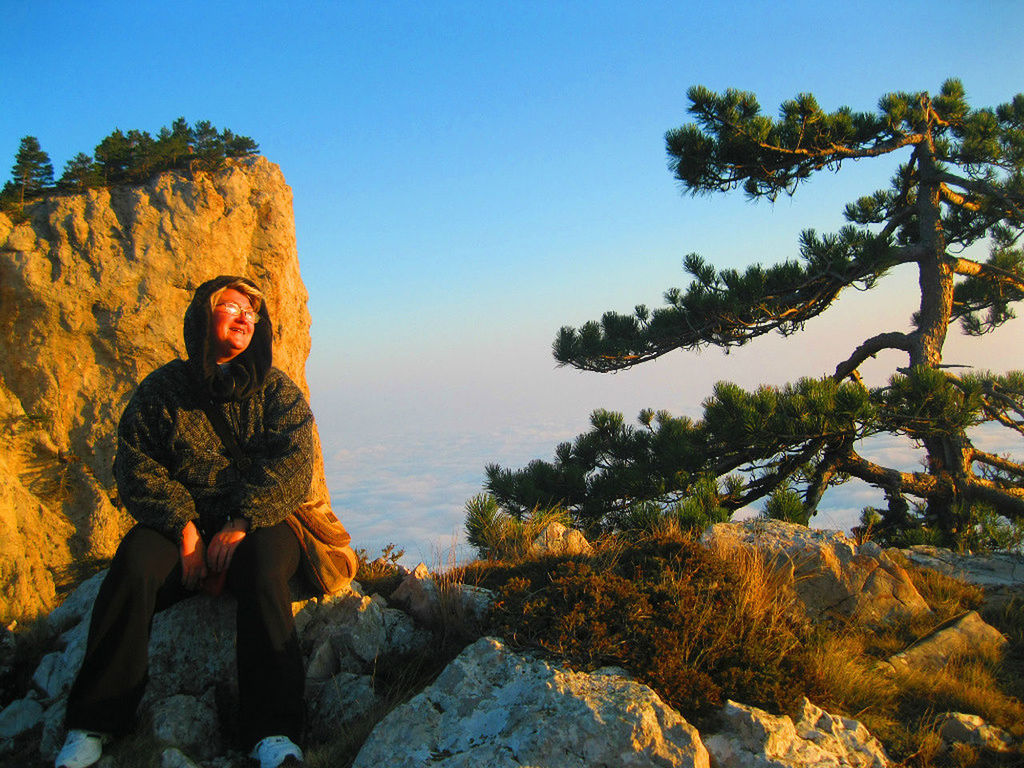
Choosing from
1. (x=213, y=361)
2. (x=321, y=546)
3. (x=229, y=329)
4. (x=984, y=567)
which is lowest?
(x=984, y=567)

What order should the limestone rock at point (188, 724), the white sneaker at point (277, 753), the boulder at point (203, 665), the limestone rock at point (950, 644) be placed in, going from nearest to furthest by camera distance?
the white sneaker at point (277, 753) → the limestone rock at point (188, 724) → the boulder at point (203, 665) → the limestone rock at point (950, 644)

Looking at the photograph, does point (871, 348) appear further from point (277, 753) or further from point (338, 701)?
point (277, 753)

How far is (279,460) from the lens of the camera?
144 inches

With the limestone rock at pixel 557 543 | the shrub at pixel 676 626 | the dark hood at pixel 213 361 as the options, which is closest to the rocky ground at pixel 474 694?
the shrub at pixel 676 626

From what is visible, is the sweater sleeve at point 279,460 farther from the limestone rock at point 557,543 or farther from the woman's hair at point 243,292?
the limestone rock at point 557,543

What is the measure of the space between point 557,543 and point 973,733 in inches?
106

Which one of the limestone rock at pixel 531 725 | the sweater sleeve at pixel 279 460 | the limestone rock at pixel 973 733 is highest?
the sweater sleeve at pixel 279 460

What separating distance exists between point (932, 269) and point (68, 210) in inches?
357

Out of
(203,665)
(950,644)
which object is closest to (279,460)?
(203,665)

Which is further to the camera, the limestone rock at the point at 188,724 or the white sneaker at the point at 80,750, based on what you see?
the limestone rock at the point at 188,724

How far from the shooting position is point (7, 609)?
5059mm

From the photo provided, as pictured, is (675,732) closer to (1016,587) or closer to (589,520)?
(1016,587)

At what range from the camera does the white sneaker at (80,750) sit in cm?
295

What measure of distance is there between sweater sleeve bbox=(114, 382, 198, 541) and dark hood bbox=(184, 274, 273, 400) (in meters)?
0.27
